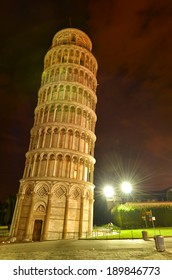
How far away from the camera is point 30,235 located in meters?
26.4

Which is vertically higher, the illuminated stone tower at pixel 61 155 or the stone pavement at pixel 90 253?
the illuminated stone tower at pixel 61 155

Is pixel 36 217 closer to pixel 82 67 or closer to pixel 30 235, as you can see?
pixel 30 235

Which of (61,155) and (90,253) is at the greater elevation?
(61,155)

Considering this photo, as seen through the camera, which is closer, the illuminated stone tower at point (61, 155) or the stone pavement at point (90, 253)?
the stone pavement at point (90, 253)

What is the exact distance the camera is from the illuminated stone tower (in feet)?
91.0

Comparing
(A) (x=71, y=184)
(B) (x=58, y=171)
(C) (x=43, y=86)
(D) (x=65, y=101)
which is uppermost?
(C) (x=43, y=86)

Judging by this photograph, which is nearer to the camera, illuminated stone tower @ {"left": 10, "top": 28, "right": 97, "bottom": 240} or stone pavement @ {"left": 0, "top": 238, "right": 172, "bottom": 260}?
stone pavement @ {"left": 0, "top": 238, "right": 172, "bottom": 260}

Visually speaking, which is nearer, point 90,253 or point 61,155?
point 90,253

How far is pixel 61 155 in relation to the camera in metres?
31.7

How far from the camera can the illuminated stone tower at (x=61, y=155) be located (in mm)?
27734

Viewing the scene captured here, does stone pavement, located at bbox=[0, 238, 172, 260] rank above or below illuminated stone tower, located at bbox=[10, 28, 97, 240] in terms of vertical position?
below
